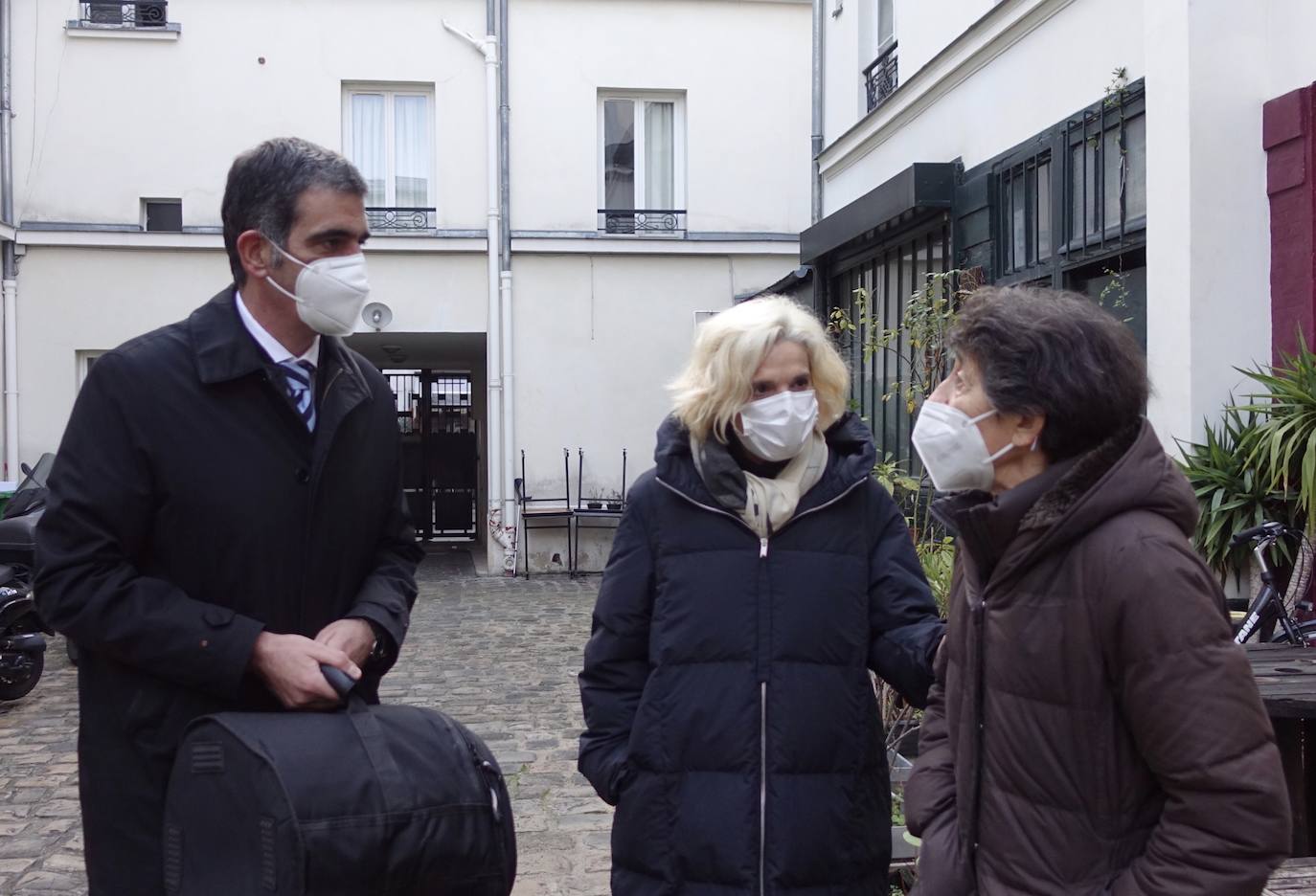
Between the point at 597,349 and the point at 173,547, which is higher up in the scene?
the point at 597,349

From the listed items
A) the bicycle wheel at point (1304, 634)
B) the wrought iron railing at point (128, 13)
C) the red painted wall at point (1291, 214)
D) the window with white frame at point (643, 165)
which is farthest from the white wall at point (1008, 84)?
the wrought iron railing at point (128, 13)

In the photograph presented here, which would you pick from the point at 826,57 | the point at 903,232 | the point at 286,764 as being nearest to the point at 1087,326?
the point at 286,764

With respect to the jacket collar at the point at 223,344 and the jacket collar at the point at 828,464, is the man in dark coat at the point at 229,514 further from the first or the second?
the jacket collar at the point at 828,464

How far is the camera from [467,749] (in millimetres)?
2367

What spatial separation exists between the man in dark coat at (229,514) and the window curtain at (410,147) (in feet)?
44.0

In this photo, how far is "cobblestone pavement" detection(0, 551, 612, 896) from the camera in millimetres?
5289

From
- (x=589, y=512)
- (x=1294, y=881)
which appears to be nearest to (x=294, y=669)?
(x=1294, y=881)

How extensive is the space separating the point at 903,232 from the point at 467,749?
921cm

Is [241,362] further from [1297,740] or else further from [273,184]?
[1297,740]

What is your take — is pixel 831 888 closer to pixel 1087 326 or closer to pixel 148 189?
pixel 1087 326

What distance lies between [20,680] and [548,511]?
7756mm

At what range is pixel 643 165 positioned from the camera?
15.9 m

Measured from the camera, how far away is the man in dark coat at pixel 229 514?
2344 mm

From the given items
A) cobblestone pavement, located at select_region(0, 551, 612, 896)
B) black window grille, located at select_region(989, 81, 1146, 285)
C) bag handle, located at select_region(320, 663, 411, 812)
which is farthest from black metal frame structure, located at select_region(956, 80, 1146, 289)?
bag handle, located at select_region(320, 663, 411, 812)
